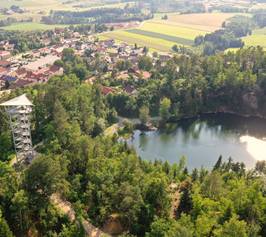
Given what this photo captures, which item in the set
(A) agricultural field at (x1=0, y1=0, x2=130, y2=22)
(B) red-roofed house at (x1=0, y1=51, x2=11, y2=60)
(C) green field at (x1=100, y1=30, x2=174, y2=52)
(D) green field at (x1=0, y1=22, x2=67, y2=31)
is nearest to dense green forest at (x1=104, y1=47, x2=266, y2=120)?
(C) green field at (x1=100, y1=30, x2=174, y2=52)

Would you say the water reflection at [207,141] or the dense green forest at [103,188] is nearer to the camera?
the dense green forest at [103,188]

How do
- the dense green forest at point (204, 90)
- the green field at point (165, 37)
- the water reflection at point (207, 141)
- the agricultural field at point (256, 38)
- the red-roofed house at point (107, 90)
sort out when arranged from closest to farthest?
the water reflection at point (207, 141), the dense green forest at point (204, 90), the red-roofed house at point (107, 90), the agricultural field at point (256, 38), the green field at point (165, 37)

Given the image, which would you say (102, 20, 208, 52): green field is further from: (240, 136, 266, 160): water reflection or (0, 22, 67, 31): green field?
(240, 136, 266, 160): water reflection

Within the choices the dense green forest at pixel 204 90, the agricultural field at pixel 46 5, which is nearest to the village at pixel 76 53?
the dense green forest at pixel 204 90

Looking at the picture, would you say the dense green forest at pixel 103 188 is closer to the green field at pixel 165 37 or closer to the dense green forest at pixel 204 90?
the dense green forest at pixel 204 90

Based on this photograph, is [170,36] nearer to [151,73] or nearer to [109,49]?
[109,49]

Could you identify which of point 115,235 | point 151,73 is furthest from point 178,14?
point 115,235
